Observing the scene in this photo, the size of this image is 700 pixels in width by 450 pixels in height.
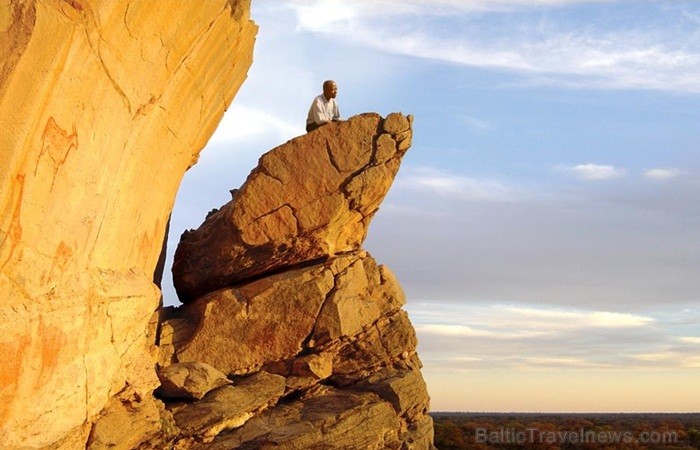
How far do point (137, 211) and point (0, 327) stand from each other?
4487 mm

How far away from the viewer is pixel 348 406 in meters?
16.0

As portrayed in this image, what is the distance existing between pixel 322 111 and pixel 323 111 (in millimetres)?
22

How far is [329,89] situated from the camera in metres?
Result: 19.2

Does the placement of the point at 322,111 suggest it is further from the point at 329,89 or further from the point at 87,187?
the point at 87,187

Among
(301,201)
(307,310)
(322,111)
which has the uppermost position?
(322,111)

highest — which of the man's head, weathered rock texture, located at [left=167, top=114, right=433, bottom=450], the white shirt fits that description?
the man's head

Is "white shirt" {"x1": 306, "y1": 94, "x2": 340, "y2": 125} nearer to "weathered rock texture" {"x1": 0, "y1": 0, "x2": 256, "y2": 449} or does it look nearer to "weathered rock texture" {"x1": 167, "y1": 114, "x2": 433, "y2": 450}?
"weathered rock texture" {"x1": 167, "y1": 114, "x2": 433, "y2": 450}

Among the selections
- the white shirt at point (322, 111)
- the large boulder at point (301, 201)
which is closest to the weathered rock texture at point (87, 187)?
the large boulder at point (301, 201)

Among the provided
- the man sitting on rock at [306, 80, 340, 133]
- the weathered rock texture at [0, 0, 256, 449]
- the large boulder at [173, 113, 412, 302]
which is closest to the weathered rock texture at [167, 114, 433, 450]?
the large boulder at [173, 113, 412, 302]

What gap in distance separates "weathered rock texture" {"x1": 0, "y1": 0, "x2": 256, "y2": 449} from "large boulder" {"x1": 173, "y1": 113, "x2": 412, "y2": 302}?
2.06 meters

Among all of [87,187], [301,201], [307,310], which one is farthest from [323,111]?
[87,187]

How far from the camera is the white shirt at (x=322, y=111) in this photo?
18.6 metres

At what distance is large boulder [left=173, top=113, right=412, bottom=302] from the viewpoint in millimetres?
17484

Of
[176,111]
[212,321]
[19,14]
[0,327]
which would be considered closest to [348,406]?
[212,321]
